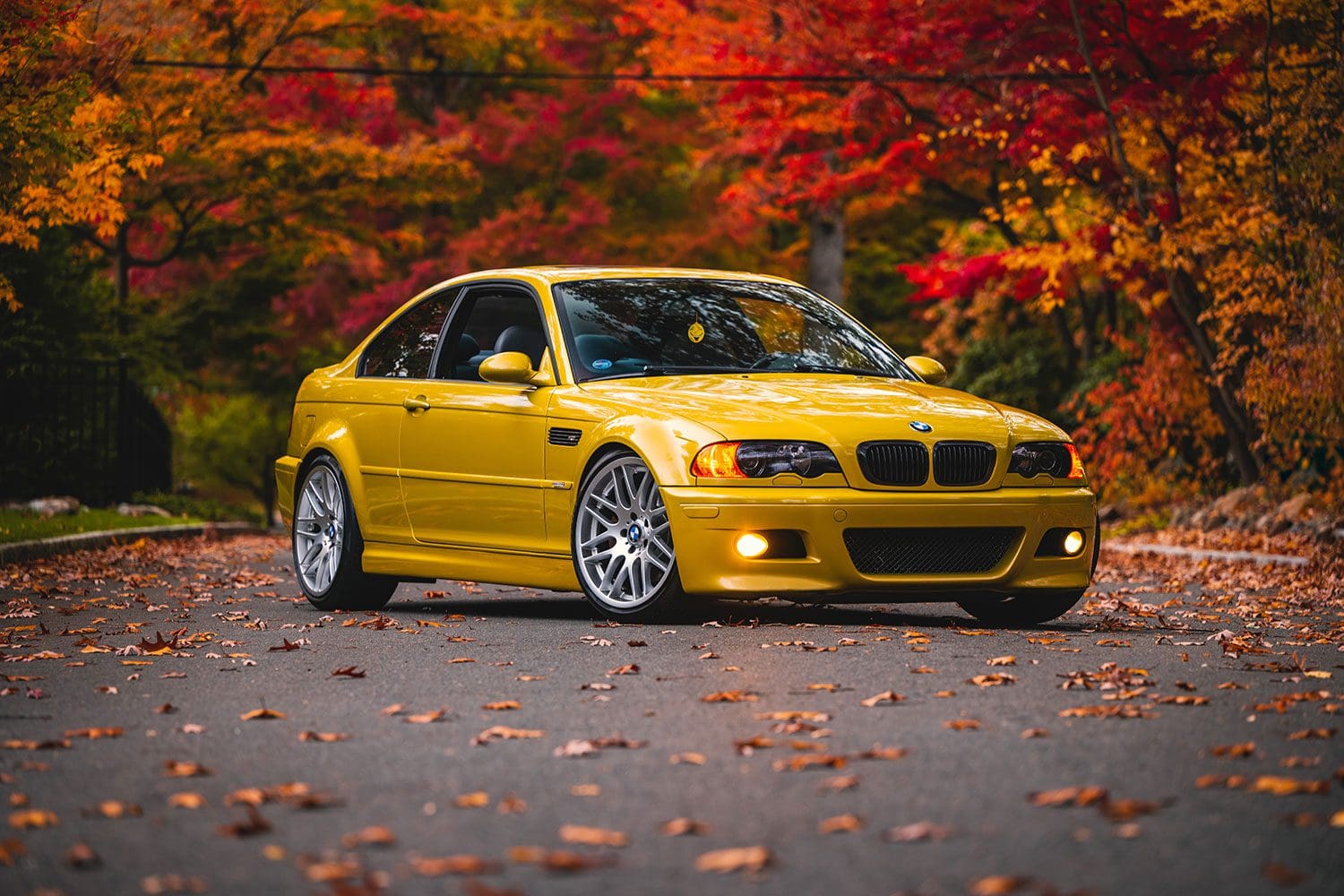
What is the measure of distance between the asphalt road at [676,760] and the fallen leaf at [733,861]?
17 mm

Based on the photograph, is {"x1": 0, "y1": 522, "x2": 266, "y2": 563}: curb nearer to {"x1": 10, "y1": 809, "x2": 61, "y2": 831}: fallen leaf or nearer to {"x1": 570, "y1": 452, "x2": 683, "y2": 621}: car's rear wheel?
{"x1": 570, "y1": 452, "x2": 683, "y2": 621}: car's rear wheel

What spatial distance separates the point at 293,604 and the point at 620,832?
698cm

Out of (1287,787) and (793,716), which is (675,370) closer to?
(793,716)

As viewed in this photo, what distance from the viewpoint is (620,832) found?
4.82 meters

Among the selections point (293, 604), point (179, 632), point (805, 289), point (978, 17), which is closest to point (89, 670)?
point (179, 632)

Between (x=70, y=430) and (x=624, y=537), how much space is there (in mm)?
13450

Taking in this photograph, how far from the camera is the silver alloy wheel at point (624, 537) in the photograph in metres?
9.12

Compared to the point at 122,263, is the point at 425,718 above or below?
below

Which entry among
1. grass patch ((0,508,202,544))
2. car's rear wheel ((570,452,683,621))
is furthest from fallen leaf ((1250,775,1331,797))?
grass patch ((0,508,202,544))

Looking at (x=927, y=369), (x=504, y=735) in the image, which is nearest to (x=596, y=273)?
(x=927, y=369)

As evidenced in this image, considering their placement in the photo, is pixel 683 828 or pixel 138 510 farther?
pixel 138 510

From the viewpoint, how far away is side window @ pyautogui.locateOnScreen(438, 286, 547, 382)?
413 inches

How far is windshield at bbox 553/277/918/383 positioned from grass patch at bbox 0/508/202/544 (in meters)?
6.25

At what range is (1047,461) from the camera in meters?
9.48
